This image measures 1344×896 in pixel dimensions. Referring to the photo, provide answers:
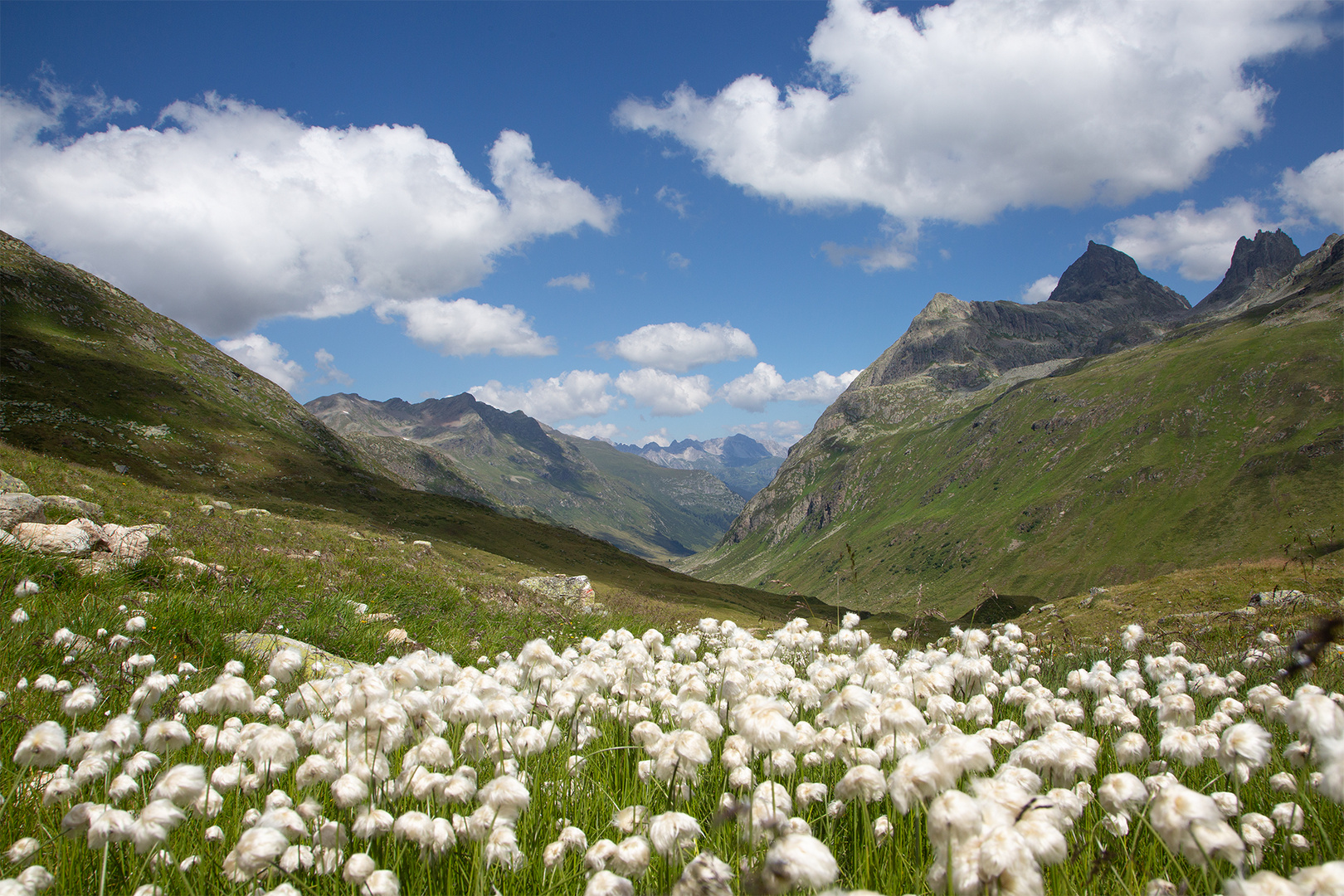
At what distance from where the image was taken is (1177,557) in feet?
622

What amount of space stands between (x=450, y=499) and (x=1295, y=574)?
292ft

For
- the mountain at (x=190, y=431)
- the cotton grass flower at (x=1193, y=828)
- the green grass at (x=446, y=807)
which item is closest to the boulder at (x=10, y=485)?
the green grass at (x=446, y=807)

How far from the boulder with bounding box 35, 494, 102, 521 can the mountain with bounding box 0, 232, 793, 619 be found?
32311 millimetres

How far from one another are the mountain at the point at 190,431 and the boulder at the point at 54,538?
36557 mm

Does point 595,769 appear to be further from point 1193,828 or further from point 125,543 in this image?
point 125,543

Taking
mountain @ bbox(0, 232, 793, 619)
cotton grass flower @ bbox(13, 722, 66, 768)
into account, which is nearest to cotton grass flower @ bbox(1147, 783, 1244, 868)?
cotton grass flower @ bbox(13, 722, 66, 768)

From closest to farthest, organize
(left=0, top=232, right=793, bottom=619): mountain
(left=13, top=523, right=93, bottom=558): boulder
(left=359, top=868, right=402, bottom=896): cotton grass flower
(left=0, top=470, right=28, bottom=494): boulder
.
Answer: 1. (left=359, top=868, right=402, bottom=896): cotton grass flower
2. (left=13, top=523, right=93, bottom=558): boulder
3. (left=0, top=470, right=28, bottom=494): boulder
4. (left=0, top=232, right=793, bottom=619): mountain

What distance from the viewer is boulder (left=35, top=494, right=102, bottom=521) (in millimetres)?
13250

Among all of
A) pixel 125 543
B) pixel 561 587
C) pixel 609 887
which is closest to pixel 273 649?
pixel 125 543

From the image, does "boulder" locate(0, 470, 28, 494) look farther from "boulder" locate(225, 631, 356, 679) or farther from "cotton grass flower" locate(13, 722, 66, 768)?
"cotton grass flower" locate(13, 722, 66, 768)

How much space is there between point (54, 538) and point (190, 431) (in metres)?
83.5

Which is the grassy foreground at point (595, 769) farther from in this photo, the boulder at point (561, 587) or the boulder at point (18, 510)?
the boulder at point (561, 587)

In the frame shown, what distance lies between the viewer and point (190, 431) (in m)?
77.9

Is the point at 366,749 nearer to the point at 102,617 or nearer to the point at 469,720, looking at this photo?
the point at 469,720
